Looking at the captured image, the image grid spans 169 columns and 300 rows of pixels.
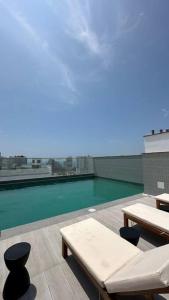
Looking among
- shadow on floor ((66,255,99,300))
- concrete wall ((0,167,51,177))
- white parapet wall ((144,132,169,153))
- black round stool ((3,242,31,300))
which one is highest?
white parapet wall ((144,132,169,153))

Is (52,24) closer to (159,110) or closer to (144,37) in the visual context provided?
(144,37)

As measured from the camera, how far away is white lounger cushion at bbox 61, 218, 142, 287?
51.8 inches

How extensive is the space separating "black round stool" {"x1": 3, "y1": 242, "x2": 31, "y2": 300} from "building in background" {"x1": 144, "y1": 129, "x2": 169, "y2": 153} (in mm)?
7320

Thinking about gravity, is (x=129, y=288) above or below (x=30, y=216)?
above

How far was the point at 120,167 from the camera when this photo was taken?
10.9m

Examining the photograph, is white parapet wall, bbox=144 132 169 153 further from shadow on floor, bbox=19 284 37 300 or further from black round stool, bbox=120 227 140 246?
shadow on floor, bbox=19 284 37 300

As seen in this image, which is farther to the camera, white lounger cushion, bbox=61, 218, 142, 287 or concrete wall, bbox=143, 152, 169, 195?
concrete wall, bbox=143, 152, 169, 195

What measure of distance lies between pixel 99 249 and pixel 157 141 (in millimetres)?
7198

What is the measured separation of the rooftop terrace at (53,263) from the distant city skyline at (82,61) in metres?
4.90

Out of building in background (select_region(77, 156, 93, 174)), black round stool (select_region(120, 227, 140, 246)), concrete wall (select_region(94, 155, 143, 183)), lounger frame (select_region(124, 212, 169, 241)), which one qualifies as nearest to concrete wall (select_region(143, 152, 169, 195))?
lounger frame (select_region(124, 212, 169, 241))

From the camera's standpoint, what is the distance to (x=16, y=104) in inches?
307

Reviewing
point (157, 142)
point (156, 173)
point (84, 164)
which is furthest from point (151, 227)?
point (84, 164)

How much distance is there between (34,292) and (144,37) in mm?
6435

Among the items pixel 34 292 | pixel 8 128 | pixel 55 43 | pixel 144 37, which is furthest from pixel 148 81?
pixel 8 128
